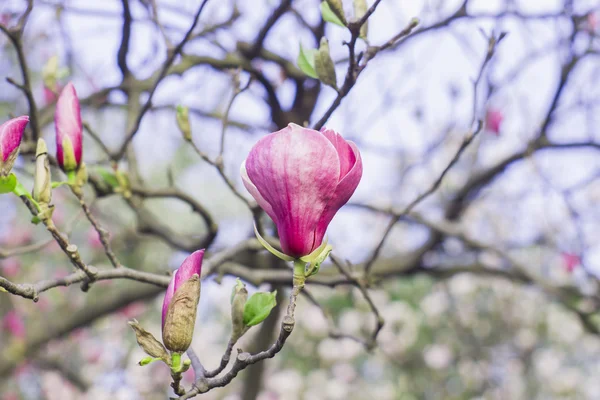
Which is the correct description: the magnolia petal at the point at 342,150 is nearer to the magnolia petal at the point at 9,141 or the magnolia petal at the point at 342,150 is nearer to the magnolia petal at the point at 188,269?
the magnolia petal at the point at 188,269

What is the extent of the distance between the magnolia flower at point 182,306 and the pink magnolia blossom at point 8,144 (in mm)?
215

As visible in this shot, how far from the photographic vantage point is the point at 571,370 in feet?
14.8

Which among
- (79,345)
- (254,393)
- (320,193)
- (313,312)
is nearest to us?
(320,193)

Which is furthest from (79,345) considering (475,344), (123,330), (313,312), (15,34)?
(15,34)

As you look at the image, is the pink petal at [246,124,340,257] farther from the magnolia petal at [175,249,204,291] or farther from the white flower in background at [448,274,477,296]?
the white flower in background at [448,274,477,296]

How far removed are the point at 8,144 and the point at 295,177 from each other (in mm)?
302

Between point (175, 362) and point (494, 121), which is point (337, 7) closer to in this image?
point (175, 362)

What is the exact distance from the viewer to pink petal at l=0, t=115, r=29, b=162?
569mm

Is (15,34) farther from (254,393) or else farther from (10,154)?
(254,393)

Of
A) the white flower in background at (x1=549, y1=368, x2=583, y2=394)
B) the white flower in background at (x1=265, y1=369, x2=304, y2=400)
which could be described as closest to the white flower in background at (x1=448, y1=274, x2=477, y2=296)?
the white flower in background at (x1=549, y1=368, x2=583, y2=394)

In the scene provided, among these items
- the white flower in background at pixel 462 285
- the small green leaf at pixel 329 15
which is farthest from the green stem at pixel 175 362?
the white flower in background at pixel 462 285

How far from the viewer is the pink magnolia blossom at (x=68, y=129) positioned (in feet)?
2.34

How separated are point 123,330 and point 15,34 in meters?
3.32

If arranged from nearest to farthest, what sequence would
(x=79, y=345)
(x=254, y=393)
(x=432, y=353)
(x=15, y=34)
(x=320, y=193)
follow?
(x=320, y=193), (x=15, y=34), (x=254, y=393), (x=79, y=345), (x=432, y=353)
